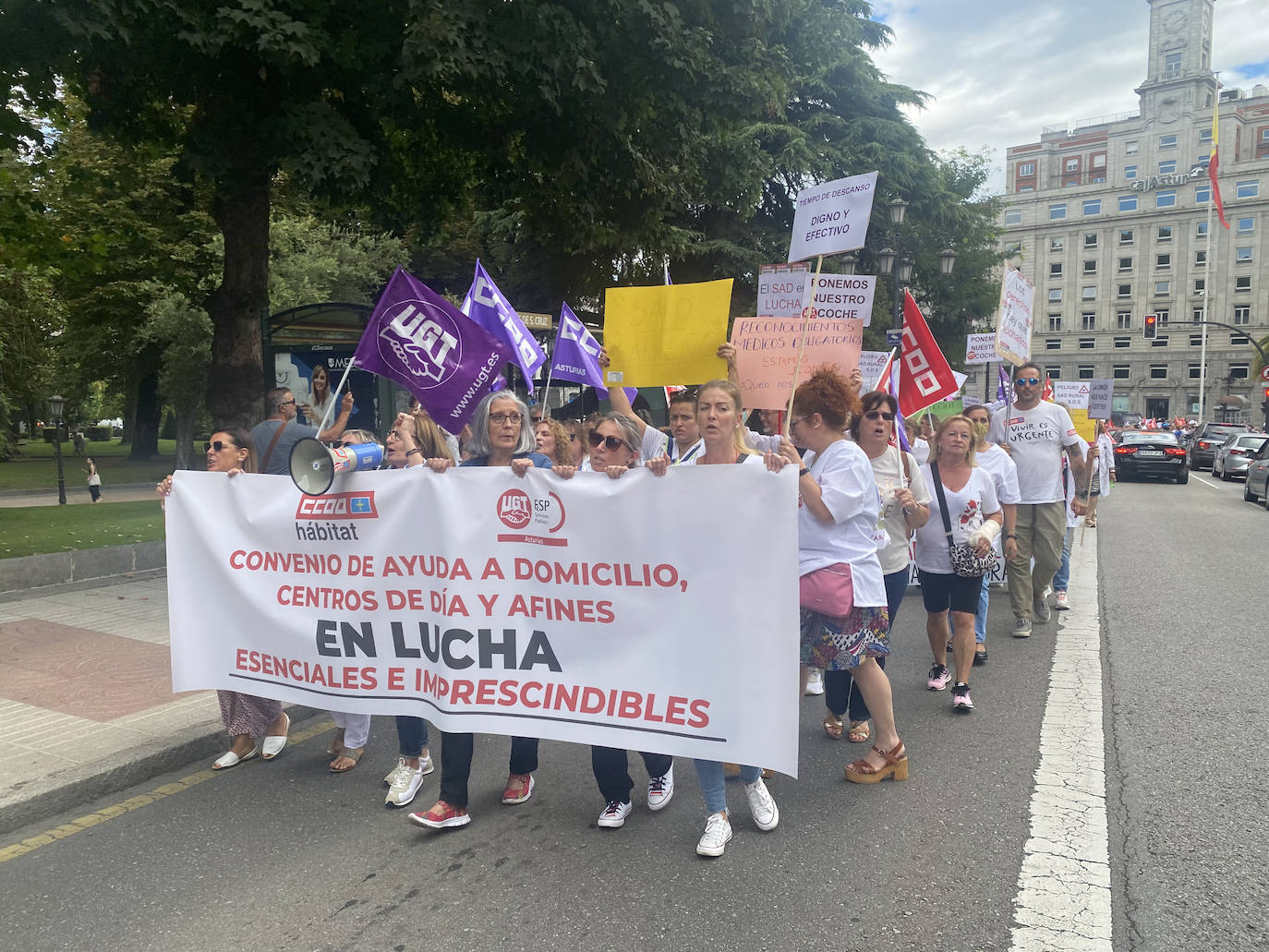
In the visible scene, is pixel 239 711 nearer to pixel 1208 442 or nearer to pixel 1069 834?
pixel 1069 834

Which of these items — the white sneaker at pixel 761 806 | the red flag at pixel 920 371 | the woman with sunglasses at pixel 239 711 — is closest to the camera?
the white sneaker at pixel 761 806

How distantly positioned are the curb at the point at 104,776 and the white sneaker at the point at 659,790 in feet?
8.29

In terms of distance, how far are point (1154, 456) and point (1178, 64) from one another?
92.8 m

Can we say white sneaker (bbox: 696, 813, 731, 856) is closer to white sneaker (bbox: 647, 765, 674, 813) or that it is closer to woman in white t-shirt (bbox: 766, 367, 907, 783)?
white sneaker (bbox: 647, 765, 674, 813)

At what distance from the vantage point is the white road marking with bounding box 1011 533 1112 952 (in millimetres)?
3123

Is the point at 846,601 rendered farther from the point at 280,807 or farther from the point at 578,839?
the point at 280,807

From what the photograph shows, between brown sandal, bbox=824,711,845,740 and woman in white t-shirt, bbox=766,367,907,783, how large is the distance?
827 mm

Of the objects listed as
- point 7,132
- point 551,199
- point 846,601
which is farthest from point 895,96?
point 846,601

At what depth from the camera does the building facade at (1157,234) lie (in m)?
87.2

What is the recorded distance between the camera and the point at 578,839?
12.8 feet

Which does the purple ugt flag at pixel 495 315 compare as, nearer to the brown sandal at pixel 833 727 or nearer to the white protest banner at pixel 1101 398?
the brown sandal at pixel 833 727

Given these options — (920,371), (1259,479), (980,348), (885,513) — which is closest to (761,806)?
(885,513)

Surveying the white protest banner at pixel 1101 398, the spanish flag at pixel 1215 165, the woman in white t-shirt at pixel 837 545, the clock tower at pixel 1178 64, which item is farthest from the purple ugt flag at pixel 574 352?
the clock tower at pixel 1178 64

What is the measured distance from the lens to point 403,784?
4.31 m
